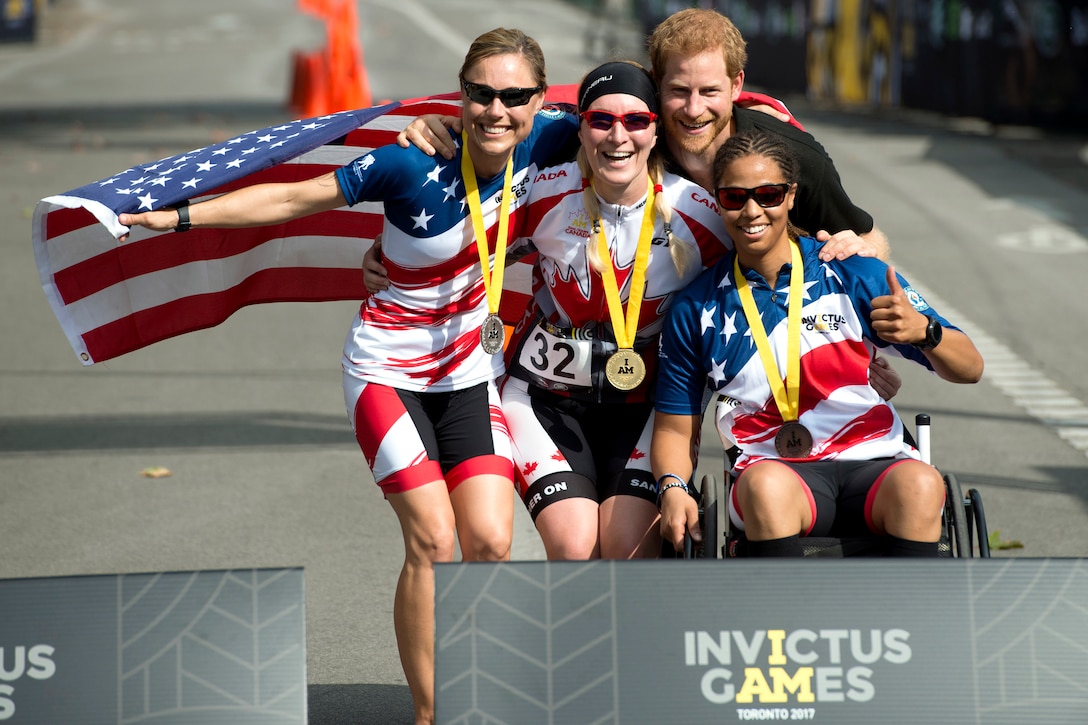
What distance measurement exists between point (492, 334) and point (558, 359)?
0.25m

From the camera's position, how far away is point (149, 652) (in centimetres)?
338

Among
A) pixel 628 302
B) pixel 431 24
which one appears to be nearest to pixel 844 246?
pixel 628 302

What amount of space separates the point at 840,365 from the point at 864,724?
4.10 ft

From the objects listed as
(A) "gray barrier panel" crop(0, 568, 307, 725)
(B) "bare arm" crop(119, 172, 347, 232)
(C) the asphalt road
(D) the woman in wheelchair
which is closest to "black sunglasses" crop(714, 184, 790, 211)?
(D) the woman in wheelchair

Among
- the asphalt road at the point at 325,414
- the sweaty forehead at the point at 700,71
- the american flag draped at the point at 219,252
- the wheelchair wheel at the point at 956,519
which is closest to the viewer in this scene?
the wheelchair wheel at the point at 956,519

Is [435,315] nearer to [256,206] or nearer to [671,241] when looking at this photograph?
[256,206]

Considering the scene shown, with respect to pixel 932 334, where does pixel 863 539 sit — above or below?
below

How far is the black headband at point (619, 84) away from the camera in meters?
4.38

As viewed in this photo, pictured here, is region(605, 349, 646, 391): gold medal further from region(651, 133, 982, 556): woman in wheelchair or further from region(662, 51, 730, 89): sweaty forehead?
region(662, 51, 730, 89): sweaty forehead

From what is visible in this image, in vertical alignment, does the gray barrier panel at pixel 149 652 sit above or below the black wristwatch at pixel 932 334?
below

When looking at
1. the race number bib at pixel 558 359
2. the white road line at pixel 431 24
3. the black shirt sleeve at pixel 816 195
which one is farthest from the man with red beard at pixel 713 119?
the white road line at pixel 431 24

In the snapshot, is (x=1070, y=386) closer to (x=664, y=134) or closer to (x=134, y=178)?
(x=664, y=134)

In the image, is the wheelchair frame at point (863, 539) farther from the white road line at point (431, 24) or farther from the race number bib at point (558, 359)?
the white road line at point (431, 24)

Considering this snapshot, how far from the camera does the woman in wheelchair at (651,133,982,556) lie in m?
4.16
